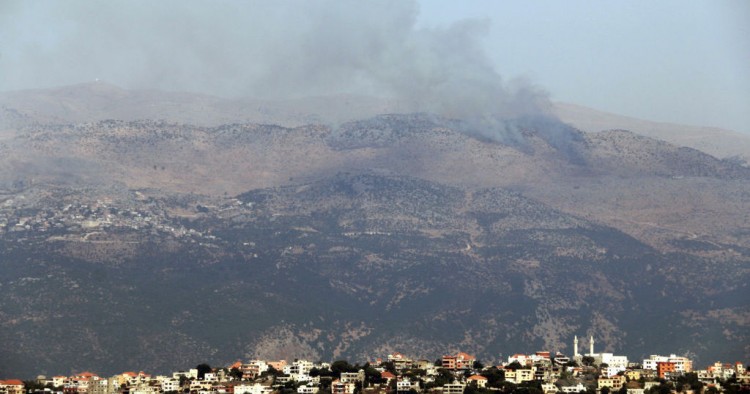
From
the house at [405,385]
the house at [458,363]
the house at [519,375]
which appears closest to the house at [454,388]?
the house at [405,385]

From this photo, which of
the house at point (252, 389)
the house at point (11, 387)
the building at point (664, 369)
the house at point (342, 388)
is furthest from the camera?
the building at point (664, 369)

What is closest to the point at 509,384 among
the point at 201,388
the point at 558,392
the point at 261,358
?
the point at 558,392

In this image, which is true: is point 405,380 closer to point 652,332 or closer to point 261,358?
point 261,358

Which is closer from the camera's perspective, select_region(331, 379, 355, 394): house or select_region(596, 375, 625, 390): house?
select_region(331, 379, 355, 394): house

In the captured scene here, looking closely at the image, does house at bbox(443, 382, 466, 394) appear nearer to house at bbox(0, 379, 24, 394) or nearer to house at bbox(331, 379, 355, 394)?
house at bbox(331, 379, 355, 394)

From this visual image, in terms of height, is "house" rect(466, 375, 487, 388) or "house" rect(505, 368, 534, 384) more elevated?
"house" rect(505, 368, 534, 384)

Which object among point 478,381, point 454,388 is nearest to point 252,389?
point 454,388

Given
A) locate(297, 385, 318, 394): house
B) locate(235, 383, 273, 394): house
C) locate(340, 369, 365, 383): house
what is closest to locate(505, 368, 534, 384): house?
locate(340, 369, 365, 383): house

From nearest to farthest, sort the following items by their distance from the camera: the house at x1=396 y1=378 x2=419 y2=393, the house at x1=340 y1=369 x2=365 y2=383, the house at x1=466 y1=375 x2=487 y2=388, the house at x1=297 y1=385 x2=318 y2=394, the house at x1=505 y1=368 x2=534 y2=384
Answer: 1. the house at x1=396 y1=378 x2=419 y2=393
2. the house at x1=297 y1=385 x2=318 y2=394
3. the house at x1=466 y1=375 x2=487 y2=388
4. the house at x1=340 y1=369 x2=365 y2=383
5. the house at x1=505 y1=368 x2=534 y2=384

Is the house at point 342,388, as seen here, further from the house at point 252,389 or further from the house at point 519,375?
the house at point 519,375
